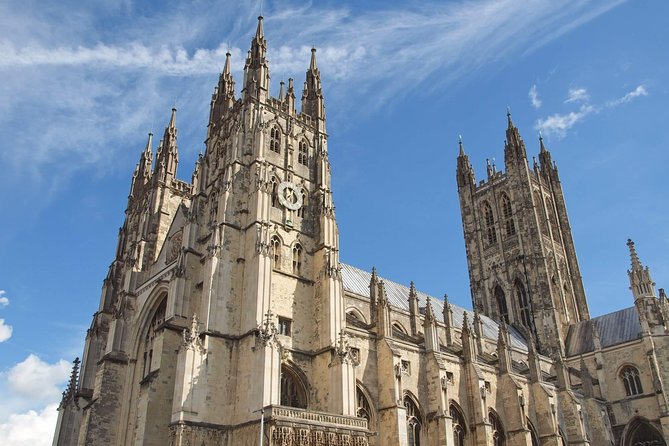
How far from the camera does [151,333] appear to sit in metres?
40.1

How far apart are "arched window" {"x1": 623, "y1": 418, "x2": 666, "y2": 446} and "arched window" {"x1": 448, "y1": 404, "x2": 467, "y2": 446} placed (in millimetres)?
20205

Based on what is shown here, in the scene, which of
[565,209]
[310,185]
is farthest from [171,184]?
[565,209]

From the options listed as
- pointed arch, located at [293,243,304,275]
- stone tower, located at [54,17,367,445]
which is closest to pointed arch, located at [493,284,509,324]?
stone tower, located at [54,17,367,445]

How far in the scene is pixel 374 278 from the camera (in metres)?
39.8

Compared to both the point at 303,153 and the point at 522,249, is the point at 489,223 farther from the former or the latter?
the point at 303,153

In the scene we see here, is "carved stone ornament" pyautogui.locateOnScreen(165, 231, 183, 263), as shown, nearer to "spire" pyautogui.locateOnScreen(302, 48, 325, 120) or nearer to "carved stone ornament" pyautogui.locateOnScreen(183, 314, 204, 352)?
"carved stone ornament" pyautogui.locateOnScreen(183, 314, 204, 352)

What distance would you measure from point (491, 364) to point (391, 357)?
12659mm

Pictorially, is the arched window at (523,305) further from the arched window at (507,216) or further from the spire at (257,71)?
the spire at (257,71)

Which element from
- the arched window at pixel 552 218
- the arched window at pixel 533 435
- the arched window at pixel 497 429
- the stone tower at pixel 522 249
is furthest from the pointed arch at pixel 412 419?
the arched window at pixel 552 218

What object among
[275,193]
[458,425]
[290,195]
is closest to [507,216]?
[458,425]

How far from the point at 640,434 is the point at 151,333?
40.8m

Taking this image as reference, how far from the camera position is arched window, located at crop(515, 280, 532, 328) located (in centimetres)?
6209

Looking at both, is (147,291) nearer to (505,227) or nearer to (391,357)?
(391,357)

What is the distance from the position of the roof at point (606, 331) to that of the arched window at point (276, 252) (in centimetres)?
3575
